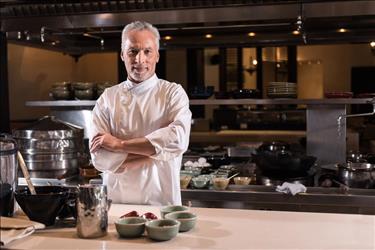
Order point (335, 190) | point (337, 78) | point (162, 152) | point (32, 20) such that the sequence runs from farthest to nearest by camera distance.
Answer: point (337, 78) < point (32, 20) < point (335, 190) < point (162, 152)

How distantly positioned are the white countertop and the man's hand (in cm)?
35

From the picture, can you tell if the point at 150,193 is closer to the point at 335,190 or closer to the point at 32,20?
the point at 335,190

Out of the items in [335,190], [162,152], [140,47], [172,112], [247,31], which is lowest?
[335,190]

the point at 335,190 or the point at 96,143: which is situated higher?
the point at 96,143

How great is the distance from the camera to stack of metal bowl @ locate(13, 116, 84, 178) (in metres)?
3.60

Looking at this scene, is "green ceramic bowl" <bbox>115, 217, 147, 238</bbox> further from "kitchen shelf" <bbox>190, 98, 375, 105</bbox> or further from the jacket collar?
"kitchen shelf" <bbox>190, 98, 375, 105</bbox>

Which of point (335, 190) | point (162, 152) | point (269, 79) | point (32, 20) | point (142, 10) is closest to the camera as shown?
point (162, 152)

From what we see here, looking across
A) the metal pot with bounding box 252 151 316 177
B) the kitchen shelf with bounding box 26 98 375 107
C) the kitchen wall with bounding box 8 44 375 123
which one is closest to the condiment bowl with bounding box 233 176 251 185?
the metal pot with bounding box 252 151 316 177

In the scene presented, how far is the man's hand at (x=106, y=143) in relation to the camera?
217 cm

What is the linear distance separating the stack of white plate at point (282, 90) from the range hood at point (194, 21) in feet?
1.27

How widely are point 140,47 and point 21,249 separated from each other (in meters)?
1.12

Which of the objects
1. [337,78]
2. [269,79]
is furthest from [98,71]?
[337,78]

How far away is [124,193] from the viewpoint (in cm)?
231

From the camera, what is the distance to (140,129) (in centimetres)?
236
